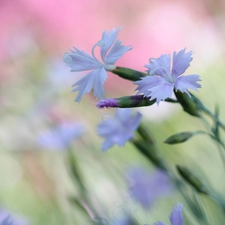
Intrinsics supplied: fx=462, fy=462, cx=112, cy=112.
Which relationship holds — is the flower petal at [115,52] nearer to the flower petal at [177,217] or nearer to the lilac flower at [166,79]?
the lilac flower at [166,79]

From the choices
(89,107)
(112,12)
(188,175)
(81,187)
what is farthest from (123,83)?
(188,175)

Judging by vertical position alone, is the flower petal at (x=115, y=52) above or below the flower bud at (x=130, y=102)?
above

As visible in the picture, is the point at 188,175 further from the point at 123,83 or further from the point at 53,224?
the point at 123,83

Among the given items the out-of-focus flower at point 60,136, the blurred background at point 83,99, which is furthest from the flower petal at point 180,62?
the out-of-focus flower at point 60,136

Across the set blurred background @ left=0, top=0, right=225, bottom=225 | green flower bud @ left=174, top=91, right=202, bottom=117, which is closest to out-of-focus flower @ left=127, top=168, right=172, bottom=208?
blurred background @ left=0, top=0, right=225, bottom=225

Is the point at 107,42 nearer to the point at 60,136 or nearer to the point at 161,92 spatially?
the point at 161,92
